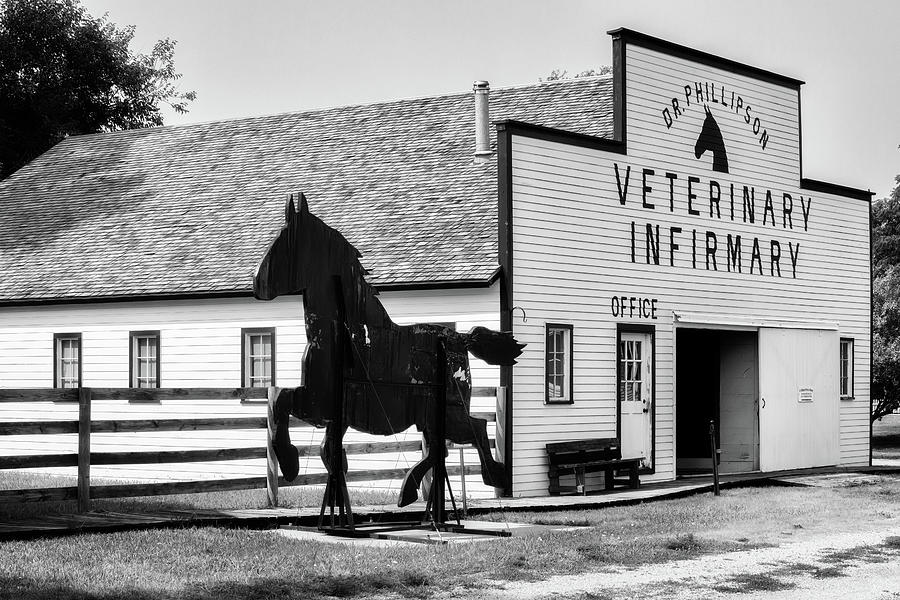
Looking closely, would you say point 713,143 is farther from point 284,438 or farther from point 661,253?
point 284,438

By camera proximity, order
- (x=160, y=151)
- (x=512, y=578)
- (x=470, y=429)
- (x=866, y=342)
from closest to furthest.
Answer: (x=512, y=578) → (x=470, y=429) → (x=866, y=342) → (x=160, y=151)

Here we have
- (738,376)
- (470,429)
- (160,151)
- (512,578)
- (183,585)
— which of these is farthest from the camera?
(160,151)

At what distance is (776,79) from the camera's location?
26.7 metres

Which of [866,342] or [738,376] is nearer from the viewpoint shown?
[738,376]

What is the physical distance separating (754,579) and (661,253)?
11897mm

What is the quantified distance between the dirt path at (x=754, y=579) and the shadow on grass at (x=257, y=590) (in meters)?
0.79

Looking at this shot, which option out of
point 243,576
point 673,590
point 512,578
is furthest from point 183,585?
point 673,590

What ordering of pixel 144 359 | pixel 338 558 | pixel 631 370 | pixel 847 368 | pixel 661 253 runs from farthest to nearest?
pixel 847 368 < pixel 144 359 < pixel 661 253 < pixel 631 370 < pixel 338 558

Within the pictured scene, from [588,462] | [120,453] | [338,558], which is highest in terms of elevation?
[120,453]

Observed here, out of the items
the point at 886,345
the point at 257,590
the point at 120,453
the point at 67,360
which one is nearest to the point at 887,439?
the point at 886,345

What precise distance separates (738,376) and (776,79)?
222 inches

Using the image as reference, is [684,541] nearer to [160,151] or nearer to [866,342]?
[866,342]

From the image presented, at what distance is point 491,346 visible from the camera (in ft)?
53.3

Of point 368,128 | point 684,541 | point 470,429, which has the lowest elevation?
point 684,541
